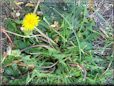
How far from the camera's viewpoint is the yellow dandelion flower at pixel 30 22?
2.01 meters

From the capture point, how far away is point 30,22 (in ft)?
6.59

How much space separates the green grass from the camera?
1996 millimetres

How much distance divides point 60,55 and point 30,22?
0.24 m

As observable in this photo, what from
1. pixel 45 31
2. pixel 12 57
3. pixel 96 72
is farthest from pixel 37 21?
pixel 96 72

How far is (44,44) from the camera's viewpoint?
206cm

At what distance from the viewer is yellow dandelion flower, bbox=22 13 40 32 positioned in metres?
2.01

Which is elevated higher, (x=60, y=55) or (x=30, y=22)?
(x=30, y=22)

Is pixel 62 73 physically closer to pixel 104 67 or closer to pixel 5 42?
pixel 104 67

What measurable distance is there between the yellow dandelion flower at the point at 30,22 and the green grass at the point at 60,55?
0.19 feet

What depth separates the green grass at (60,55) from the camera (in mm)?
1996

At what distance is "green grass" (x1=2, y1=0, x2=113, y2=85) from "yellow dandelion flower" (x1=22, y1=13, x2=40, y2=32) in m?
0.06

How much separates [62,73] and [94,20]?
1.31 ft

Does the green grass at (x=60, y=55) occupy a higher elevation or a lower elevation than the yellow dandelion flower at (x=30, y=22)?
lower

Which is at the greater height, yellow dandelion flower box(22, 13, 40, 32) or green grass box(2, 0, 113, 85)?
yellow dandelion flower box(22, 13, 40, 32)
